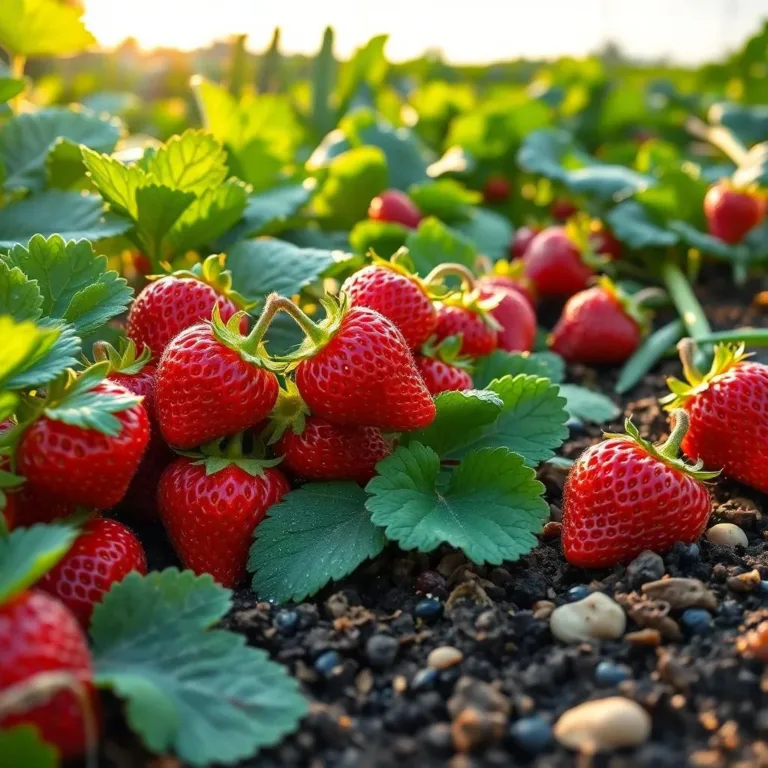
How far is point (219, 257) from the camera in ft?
6.18

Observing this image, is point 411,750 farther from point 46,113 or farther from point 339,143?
point 339,143

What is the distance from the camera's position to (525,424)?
6.01ft

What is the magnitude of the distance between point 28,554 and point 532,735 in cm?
69

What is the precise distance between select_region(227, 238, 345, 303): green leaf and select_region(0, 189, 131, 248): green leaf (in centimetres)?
26

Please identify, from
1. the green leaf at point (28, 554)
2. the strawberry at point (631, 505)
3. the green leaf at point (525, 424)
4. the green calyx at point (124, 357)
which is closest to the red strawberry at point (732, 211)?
the green leaf at point (525, 424)

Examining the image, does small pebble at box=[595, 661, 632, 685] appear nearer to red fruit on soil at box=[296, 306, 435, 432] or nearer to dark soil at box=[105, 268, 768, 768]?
dark soil at box=[105, 268, 768, 768]

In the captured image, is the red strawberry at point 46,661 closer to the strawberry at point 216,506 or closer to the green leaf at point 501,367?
the strawberry at point 216,506

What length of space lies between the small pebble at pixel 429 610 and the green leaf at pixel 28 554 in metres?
0.59

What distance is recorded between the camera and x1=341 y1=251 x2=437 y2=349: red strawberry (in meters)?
1.79

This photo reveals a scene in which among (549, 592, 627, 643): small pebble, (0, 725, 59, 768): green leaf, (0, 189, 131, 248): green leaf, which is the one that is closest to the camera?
(0, 725, 59, 768): green leaf

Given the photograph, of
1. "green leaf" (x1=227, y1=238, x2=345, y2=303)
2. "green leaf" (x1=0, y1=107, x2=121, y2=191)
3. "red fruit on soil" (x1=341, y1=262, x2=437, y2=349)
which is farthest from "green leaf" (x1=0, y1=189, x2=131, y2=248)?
"red fruit on soil" (x1=341, y1=262, x2=437, y2=349)

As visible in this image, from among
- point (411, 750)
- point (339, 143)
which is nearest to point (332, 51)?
point (339, 143)

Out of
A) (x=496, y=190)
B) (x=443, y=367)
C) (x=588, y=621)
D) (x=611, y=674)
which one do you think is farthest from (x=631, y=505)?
(x=496, y=190)

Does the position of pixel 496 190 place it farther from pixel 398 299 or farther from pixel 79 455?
pixel 79 455
